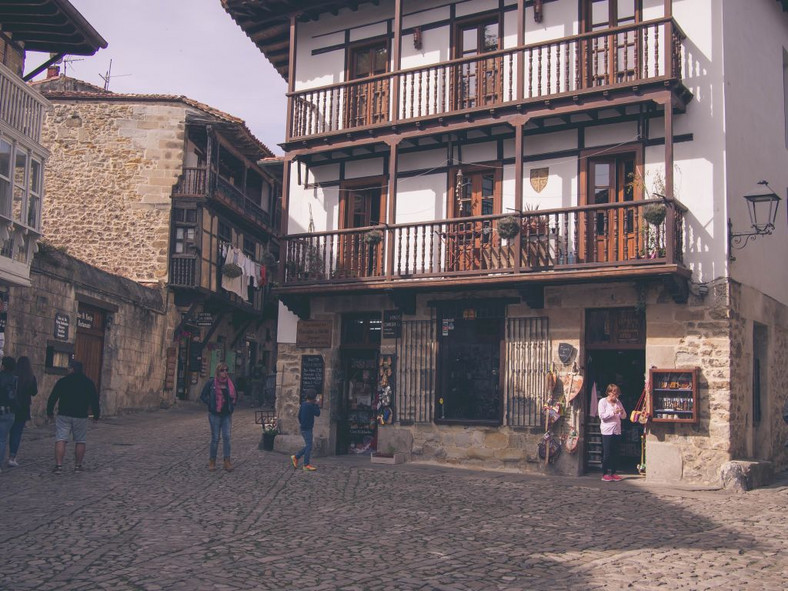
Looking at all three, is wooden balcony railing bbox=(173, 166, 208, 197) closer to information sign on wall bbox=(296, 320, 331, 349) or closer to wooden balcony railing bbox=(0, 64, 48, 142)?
wooden balcony railing bbox=(0, 64, 48, 142)

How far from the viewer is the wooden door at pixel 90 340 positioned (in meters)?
21.2

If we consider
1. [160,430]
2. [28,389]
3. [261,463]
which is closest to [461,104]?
[261,463]

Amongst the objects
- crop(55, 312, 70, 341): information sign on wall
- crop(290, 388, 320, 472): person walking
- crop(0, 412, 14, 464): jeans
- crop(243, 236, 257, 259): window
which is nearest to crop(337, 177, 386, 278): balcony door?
crop(290, 388, 320, 472): person walking

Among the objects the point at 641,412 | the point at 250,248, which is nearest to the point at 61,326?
the point at 641,412

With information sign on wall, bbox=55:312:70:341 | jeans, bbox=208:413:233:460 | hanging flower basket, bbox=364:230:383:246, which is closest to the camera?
jeans, bbox=208:413:233:460

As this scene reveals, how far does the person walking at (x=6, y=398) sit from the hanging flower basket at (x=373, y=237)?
6268 millimetres

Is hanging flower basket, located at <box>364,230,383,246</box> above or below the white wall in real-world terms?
below

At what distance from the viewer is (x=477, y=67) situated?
15766 millimetres

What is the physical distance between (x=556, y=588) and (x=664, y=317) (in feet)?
24.7

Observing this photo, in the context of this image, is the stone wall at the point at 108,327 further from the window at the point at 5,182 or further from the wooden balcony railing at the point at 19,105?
the wooden balcony railing at the point at 19,105

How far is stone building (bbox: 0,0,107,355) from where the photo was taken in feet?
51.5

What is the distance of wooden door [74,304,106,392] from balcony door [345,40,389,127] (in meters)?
8.52

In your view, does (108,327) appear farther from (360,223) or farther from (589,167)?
(589,167)

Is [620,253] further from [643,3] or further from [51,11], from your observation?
[51,11]
